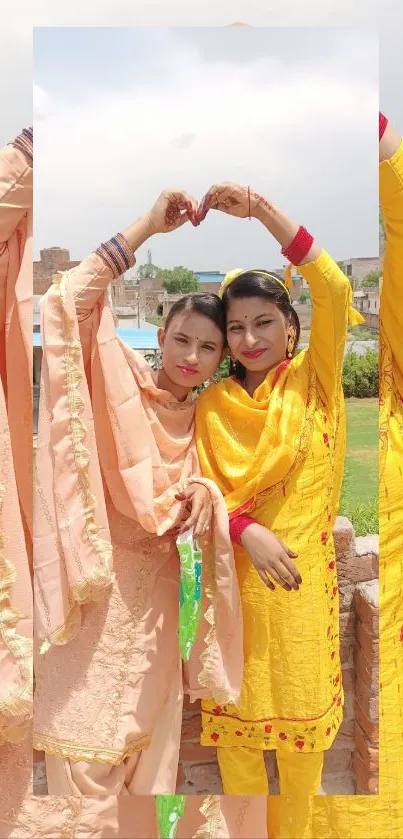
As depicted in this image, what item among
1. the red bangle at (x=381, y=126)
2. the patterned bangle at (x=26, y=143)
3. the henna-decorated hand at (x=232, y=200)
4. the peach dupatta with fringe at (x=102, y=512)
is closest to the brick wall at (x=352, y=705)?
the peach dupatta with fringe at (x=102, y=512)

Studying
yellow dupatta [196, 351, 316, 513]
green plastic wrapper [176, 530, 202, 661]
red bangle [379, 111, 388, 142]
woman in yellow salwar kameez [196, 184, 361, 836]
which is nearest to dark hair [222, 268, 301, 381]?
woman in yellow salwar kameez [196, 184, 361, 836]

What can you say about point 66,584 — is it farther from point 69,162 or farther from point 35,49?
point 35,49

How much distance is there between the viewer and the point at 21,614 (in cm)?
167

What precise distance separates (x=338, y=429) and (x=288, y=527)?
0.25m

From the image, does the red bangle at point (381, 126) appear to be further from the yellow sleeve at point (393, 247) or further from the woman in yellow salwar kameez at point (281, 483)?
the woman in yellow salwar kameez at point (281, 483)

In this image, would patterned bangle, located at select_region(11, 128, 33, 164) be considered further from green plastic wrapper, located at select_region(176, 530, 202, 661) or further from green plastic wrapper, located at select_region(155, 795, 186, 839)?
green plastic wrapper, located at select_region(155, 795, 186, 839)

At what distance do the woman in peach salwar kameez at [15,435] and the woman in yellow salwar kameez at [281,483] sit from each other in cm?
41

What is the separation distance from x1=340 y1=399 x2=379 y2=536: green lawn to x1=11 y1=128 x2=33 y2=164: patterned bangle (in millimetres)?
900

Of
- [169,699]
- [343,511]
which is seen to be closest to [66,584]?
[169,699]

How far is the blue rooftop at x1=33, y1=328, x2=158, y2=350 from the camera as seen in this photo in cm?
161

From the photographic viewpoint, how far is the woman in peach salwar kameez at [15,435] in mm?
1596

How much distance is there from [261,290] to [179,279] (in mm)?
188

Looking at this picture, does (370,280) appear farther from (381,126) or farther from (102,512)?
(102,512)

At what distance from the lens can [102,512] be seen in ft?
5.30
